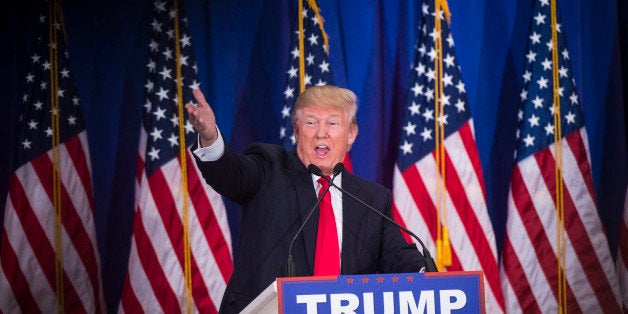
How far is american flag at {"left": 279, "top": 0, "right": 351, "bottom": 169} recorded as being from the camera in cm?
453

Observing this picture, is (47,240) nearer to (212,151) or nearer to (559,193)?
(212,151)

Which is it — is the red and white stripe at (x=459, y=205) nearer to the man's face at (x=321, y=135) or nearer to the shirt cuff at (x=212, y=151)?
the man's face at (x=321, y=135)

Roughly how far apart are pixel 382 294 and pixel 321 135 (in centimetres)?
81

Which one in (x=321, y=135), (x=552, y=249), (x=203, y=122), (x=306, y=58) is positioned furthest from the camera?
(x=306, y=58)

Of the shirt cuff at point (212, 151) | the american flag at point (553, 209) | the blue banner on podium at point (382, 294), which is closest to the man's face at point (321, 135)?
the shirt cuff at point (212, 151)

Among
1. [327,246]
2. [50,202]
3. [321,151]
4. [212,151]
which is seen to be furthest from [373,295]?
[50,202]

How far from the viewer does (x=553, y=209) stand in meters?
4.40

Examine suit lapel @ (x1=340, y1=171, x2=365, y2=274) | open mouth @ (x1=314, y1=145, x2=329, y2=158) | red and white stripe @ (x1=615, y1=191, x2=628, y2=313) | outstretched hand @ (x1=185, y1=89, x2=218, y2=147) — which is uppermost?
outstretched hand @ (x1=185, y1=89, x2=218, y2=147)

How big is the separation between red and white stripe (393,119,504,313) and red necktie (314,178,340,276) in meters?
1.96

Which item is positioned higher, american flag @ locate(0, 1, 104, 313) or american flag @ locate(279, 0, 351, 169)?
american flag @ locate(279, 0, 351, 169)

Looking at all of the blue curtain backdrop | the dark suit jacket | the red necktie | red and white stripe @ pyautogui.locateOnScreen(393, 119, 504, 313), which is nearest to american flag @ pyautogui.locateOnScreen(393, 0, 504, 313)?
red and white stripe @ pyautogui.locateOnScreen(393, 119, 504, 313)

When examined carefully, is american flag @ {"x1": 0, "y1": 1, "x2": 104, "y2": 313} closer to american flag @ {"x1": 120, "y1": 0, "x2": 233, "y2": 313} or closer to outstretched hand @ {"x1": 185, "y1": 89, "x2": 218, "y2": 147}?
american flag @ {"x1": 120, "y1": 0, "x2": 233, "y2": 313}

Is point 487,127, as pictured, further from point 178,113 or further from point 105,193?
point 105,193

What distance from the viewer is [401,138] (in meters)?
4.49
